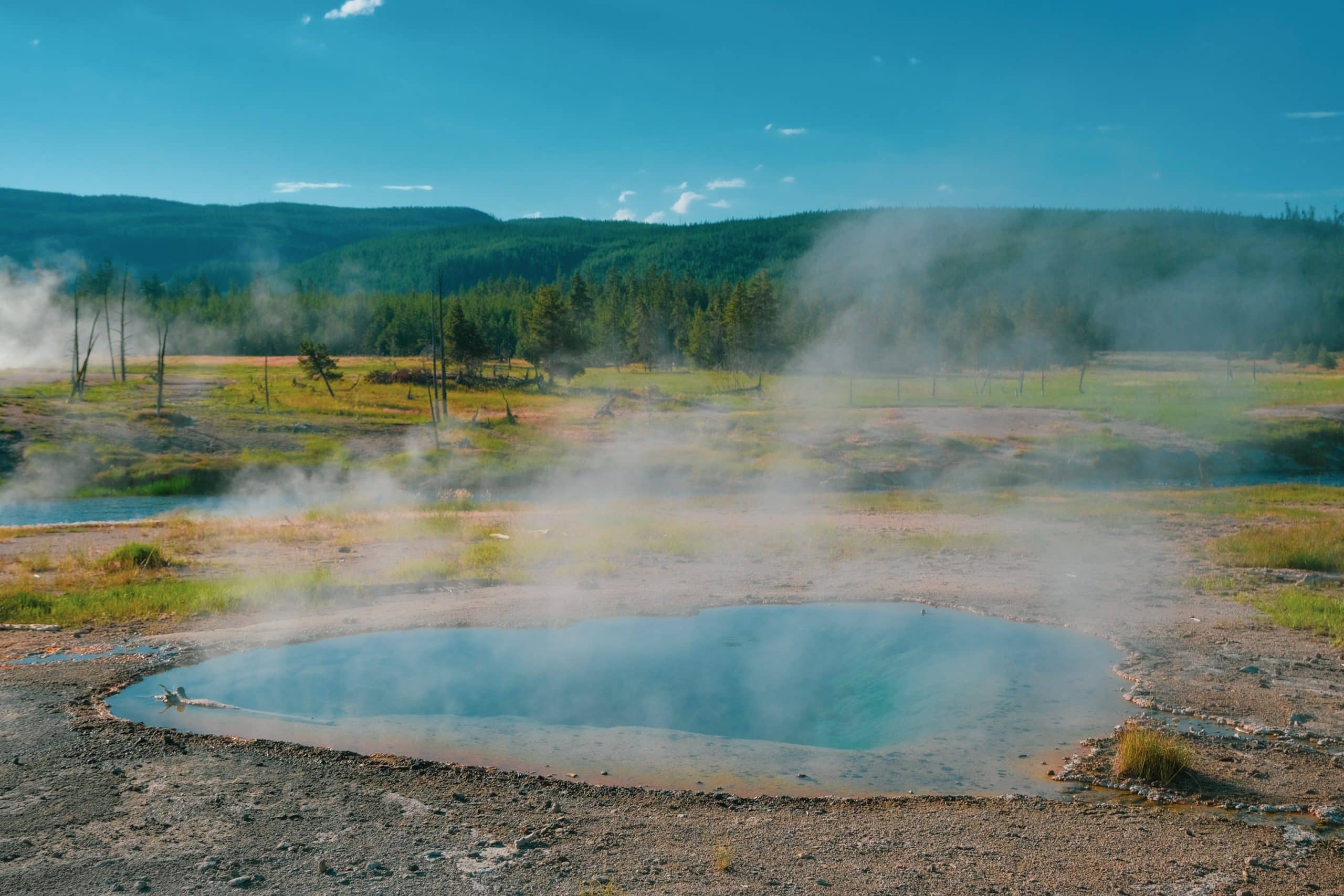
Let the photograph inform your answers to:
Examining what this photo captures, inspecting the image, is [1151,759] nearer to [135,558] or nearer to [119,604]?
[119,604]

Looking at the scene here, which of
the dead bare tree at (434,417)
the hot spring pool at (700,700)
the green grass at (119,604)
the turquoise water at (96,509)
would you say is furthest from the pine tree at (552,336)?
the hot spring pool at (700,700)

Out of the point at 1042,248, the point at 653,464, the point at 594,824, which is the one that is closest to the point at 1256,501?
the point at 653,464

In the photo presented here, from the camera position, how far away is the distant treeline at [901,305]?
64.6m

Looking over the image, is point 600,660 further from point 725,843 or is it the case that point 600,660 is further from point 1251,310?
point 1251,310

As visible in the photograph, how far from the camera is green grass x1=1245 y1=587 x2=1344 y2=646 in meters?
11.6

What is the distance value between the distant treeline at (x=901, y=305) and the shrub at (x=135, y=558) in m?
36.7

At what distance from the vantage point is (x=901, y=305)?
68312 mm

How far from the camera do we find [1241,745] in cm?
804

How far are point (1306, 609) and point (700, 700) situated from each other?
8458mm

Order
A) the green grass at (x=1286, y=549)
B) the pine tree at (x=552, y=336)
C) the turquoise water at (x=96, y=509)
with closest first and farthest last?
the green grass at (x=1286, y=549) → the turquoise water at (x=96, y=509) → the pine tree at (x=552, y=336)

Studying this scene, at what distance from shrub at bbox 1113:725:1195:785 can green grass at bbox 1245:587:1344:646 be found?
5.05 m

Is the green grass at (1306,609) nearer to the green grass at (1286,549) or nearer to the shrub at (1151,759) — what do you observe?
the green grass at (1286,549)

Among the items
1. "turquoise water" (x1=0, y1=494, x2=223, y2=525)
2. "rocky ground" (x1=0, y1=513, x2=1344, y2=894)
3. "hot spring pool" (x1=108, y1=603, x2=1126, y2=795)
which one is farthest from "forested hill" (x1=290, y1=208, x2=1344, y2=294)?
"rocky ground" (x1=0, y1=513, x2=1344, y2=894)

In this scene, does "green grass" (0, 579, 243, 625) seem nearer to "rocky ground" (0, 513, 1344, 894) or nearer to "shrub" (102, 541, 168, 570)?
"shrub" (102, 541, 168, 570)
